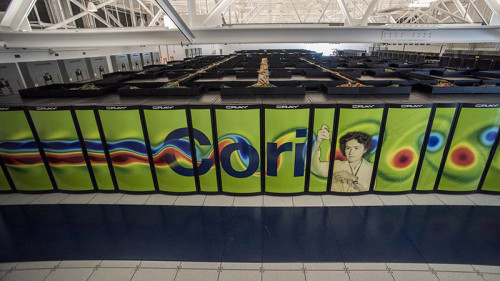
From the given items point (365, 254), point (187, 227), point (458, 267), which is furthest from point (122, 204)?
point (458, 267)

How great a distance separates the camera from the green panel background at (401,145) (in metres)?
4.09

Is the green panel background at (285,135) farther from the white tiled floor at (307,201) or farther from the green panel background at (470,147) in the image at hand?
the green panel background at (470,147)

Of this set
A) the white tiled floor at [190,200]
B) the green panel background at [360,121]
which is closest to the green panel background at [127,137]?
the white tiled floor at [190,200]

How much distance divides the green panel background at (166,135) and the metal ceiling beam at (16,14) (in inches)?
105

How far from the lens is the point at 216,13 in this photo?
4086mm

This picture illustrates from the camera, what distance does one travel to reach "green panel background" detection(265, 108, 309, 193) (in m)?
4.06

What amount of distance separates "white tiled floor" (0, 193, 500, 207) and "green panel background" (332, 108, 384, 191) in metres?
1.38

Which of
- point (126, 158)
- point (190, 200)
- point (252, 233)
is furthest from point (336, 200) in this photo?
point (126, 158)

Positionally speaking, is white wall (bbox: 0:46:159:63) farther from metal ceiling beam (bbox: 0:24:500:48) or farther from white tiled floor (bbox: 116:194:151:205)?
white tiled floor (bbox: 116:194:151:205)

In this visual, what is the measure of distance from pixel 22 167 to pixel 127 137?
2515mm

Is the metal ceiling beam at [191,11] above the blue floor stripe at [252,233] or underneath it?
above

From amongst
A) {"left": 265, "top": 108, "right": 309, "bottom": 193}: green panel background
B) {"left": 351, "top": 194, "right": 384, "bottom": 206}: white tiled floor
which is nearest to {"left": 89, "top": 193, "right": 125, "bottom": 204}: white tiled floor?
{"left": 265, "top": 108, "right": 309, "bottom": 193}: green panel background

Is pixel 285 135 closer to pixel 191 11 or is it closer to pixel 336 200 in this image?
pixel 336 200

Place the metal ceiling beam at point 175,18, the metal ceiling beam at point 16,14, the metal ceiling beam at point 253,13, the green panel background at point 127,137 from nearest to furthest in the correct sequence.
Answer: the metal ceiling beam at point 175,18, the metal ceiling beam at point 16,14, the green panel background at point 127,137, the metal ceiling beam at point 253,13
